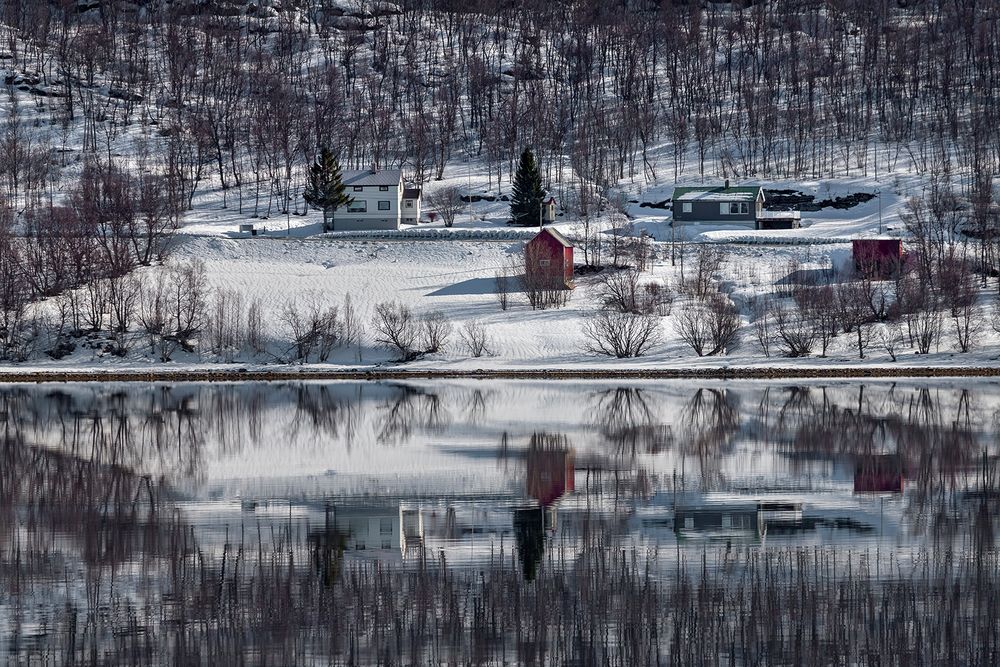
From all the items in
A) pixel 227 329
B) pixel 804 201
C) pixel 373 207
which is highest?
pixel 804 201

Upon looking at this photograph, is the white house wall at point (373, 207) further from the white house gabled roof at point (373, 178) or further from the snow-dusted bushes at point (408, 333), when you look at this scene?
the snow-dusted bushes at point (408, 333)

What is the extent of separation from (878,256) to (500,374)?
24.9 meters

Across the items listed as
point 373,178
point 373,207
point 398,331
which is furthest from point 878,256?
point 373,178

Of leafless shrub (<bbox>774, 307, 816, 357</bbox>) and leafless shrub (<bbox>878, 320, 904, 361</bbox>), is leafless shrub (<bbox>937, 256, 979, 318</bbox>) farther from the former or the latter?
leafless shrub (<bbox>774, 307, 816, 357</bbox>)

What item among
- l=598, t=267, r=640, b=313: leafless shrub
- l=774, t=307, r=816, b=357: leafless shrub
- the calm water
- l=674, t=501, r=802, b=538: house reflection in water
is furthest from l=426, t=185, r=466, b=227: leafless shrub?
l=674, t=501, r=802, b=538: house reflection in water

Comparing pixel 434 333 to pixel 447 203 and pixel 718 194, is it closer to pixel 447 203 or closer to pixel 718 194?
pixel 447 203

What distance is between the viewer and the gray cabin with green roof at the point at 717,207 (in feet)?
295

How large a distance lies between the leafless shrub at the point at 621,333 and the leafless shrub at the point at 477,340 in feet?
14.7

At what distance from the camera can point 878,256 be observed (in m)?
68.8

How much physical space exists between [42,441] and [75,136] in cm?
9353

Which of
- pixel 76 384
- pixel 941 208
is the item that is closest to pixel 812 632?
pixel 76 384

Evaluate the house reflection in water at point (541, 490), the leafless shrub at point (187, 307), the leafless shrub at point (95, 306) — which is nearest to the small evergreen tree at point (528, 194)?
the leafless shrub at point (187, 307)

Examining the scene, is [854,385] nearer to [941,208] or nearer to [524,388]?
[524,388]

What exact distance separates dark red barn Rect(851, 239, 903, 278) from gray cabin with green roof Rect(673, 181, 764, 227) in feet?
65.5
